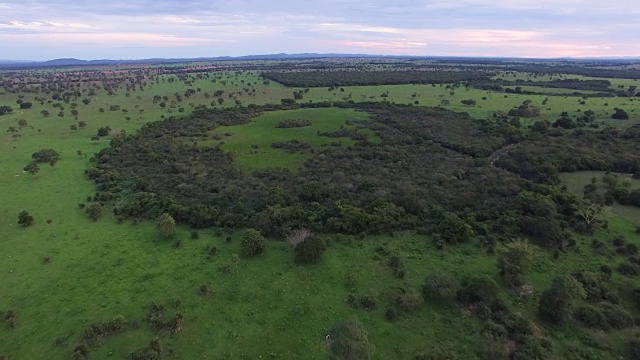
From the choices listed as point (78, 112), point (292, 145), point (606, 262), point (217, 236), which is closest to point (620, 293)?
point (606, 262)

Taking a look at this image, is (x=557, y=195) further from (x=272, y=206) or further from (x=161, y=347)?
(x=161, y=347)

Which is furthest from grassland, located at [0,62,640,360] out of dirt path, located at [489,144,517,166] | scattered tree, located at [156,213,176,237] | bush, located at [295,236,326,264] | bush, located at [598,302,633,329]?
dirt path, located at [489,144,517,166]

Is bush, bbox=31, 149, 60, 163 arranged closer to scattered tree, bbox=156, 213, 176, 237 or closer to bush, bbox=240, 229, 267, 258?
scattered tree, bbox=156, 213, 176, 237

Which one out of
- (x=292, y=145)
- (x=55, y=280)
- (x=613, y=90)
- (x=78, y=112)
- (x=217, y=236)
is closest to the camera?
(x=55, y=280)

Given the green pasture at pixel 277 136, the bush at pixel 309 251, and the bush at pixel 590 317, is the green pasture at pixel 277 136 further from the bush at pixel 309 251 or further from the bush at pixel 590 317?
the bush at pixel 590 317

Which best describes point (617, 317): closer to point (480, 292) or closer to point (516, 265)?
point (516, 265)

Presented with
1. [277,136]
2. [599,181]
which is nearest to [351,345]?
[599,181]
